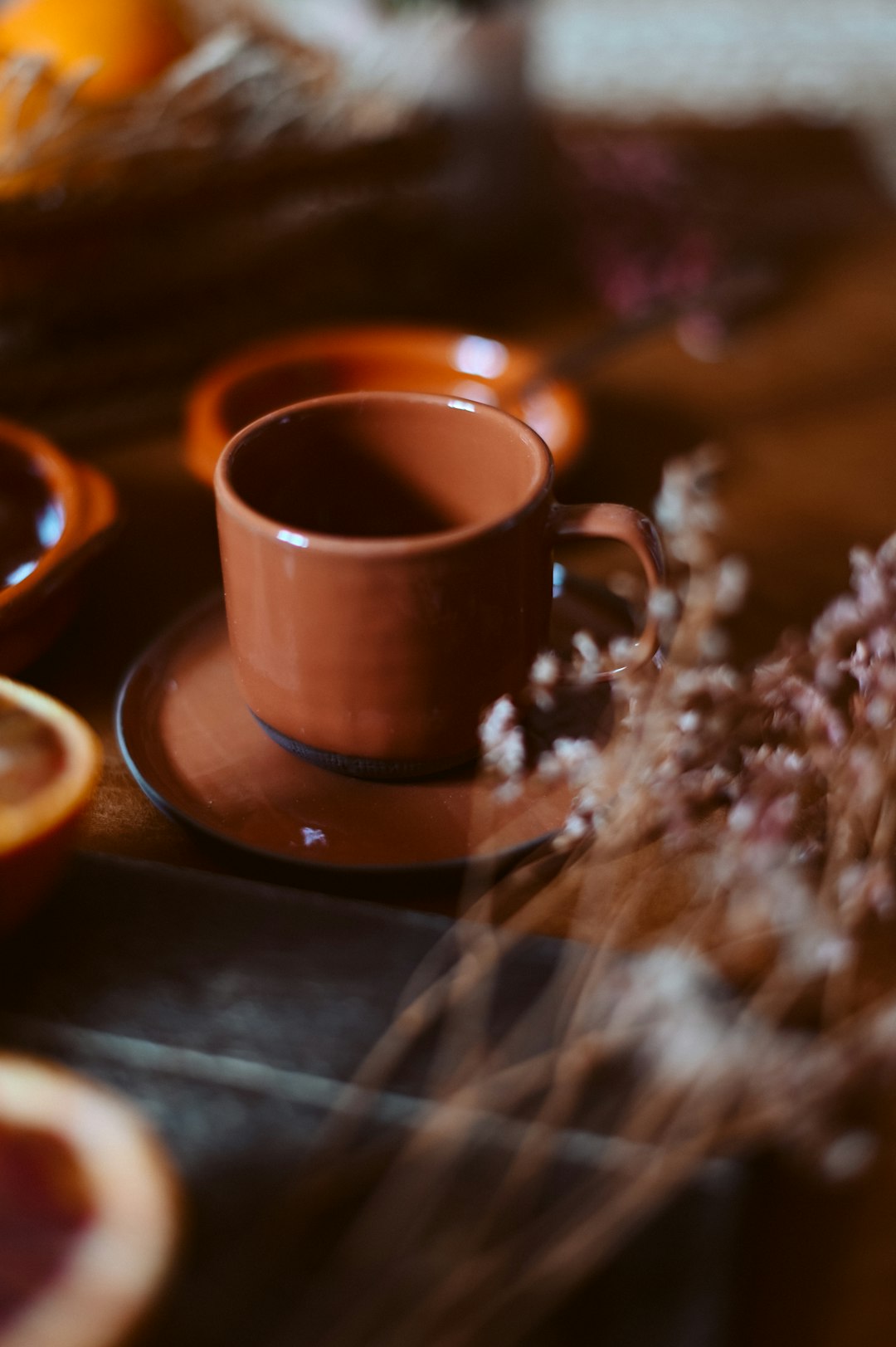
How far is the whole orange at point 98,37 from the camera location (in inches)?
25.6

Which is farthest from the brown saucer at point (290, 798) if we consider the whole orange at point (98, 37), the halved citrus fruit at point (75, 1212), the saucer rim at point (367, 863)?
the whole orange at point (98, 37)

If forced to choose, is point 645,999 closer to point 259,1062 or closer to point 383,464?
point 259,1062

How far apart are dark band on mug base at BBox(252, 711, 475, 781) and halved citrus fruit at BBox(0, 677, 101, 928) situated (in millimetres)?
82

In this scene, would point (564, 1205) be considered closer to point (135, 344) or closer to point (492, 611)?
point (492, 611)

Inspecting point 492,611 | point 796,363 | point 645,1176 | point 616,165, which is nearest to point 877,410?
point 796,363

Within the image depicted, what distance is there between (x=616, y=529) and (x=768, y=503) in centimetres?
26

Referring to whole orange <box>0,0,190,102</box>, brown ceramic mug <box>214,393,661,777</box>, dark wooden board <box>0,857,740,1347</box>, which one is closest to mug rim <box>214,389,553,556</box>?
brown ceramic mug <box>214,393,661,777</box>

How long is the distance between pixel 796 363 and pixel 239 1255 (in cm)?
66

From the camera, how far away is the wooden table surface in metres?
0.31

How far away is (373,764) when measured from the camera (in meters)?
0.39

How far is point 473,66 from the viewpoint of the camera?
0.77m

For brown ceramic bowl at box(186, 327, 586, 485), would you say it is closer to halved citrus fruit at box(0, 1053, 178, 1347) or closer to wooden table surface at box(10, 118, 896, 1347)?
wooden table surface at box(10, 118, 896, 1347)

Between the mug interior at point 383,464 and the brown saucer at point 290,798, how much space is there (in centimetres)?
8

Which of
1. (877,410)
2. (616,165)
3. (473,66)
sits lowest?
(877,410)
